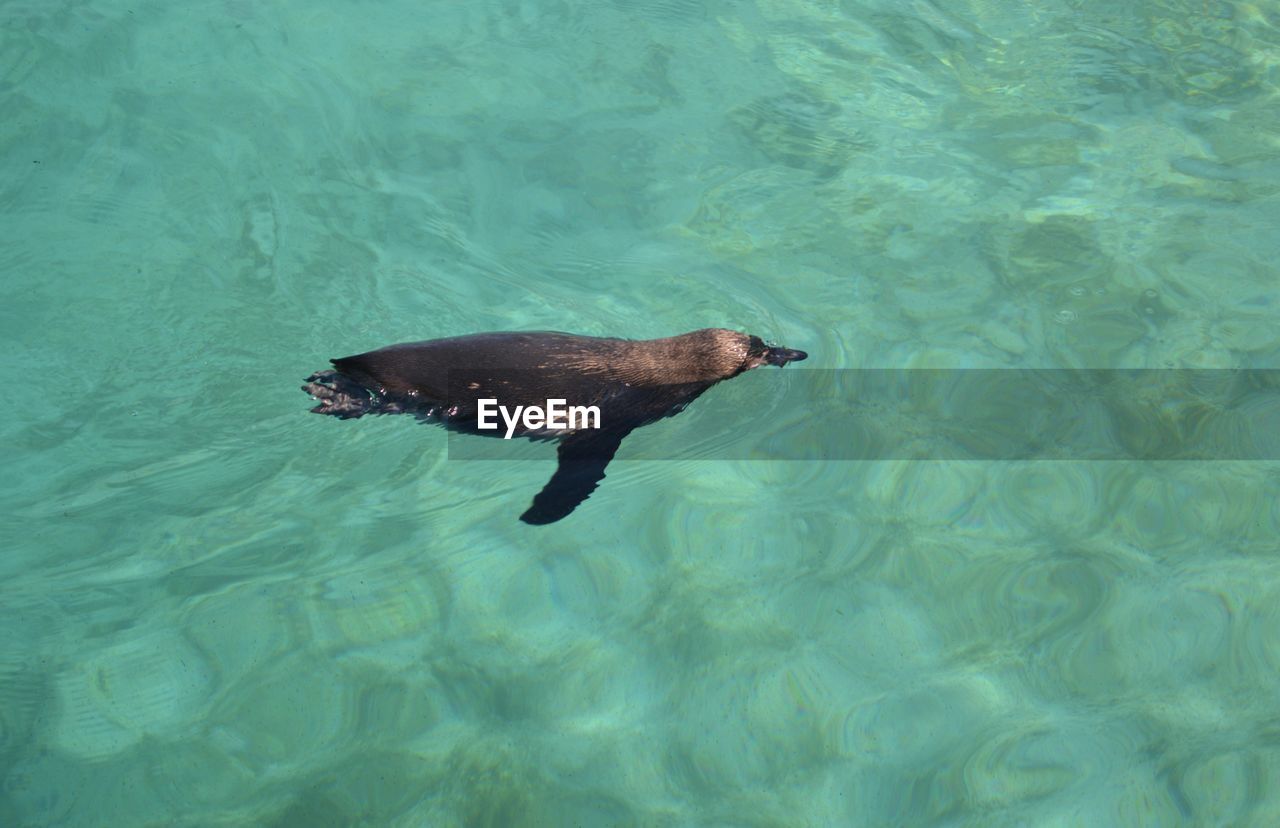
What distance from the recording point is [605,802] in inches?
191

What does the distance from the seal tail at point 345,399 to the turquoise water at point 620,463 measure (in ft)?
0.81

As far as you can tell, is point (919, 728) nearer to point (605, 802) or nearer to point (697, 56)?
point (605, 802)

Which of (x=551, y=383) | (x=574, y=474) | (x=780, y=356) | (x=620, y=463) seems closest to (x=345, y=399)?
(x=551, y=383)

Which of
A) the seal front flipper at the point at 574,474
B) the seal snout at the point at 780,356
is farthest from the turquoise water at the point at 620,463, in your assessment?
the seal snout at the point at 780,356

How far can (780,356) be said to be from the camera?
6344 millimetres

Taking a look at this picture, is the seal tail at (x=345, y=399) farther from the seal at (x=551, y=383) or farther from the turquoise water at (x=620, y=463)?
the turquoise water at (x=620, y=463)

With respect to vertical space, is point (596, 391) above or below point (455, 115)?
below

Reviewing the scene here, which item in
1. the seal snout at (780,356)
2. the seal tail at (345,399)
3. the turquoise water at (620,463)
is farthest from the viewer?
the seal snout at (780,356)

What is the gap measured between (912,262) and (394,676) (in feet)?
14.4

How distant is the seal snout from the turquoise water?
0.38 metres

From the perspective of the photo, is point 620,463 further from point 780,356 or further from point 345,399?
point 345,399

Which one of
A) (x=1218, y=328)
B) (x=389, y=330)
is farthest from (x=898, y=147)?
(x=389, y=330)

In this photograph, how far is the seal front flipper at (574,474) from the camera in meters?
5.76

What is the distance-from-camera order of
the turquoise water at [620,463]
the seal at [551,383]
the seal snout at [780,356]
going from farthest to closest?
the seal snout at [780,356] < the seal at [551,383] < the turquoise water at [620,463]
